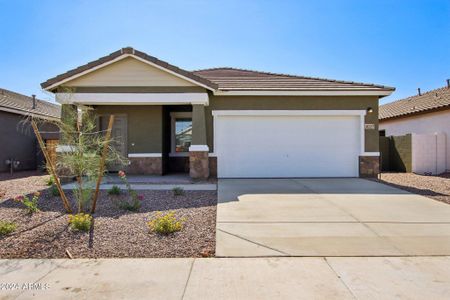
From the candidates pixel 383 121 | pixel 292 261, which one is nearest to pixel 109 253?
pixel 292 261

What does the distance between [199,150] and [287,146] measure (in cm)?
370

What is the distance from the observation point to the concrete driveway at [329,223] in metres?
4.26

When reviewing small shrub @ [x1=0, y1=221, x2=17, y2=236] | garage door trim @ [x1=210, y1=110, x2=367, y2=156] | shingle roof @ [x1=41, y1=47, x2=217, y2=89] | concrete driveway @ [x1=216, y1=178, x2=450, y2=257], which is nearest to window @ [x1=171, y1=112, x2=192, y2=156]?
garage door trim @ [x1=210, y1=110, x2=367, y2=156]

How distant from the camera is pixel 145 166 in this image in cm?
1151

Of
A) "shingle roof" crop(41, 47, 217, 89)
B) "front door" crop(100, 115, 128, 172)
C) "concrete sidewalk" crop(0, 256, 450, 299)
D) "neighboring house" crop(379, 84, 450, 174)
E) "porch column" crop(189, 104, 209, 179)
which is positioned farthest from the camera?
"neighboring house" crop(379, 84, 450, 174)

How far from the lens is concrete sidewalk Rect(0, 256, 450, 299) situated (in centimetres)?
305

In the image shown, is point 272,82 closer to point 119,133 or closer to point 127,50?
point 127,50

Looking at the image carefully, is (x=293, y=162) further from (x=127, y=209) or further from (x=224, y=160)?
(x=127, y=209)

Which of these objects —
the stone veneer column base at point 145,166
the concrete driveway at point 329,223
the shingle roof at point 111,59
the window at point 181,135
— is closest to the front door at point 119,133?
the stone veneer column base at point 145,166

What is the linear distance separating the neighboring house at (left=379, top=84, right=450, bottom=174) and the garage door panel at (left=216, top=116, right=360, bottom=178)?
4.72 metres

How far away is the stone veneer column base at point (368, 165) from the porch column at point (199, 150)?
6.44m

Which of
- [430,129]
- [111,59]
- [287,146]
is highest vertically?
[111,59]

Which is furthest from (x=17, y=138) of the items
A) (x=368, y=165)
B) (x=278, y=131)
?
(x=368, y=165)

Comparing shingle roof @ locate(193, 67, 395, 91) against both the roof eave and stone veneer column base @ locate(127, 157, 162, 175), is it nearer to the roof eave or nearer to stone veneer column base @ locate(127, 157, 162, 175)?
the roof eave
